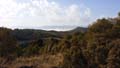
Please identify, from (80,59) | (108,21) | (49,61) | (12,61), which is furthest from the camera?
(12,61)

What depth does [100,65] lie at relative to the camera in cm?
2486

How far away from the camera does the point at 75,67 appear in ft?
86.0

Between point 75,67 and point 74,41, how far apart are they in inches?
214

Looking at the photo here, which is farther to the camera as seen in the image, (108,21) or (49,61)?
(49,61)

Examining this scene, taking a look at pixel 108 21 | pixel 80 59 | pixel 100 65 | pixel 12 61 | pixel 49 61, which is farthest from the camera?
pixel 12 61

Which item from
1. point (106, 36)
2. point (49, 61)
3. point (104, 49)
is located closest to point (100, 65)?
point (104, 49)

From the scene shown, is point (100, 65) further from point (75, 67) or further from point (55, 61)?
point (55, 61)

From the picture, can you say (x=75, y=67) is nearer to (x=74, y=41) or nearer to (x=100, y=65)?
(x=100, y=65)

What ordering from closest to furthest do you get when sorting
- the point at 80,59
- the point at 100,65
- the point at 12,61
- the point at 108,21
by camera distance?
the point at 100,65, the point at 80,59, the point at 108,21, the point at 12,61

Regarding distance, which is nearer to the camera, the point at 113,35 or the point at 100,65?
the point at 100,65

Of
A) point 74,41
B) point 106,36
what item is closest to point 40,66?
point 74,41

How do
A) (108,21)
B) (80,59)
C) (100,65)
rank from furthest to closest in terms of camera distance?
(108,21), (80,59), (100,65)

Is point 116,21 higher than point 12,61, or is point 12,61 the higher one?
point 116,21

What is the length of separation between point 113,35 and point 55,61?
6.42 metres
